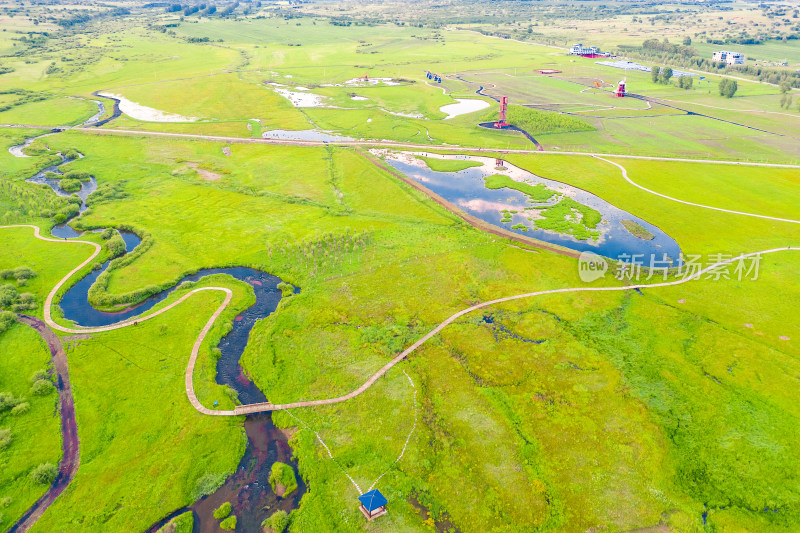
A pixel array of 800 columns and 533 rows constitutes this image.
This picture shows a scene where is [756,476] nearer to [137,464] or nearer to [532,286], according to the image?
[532,286]

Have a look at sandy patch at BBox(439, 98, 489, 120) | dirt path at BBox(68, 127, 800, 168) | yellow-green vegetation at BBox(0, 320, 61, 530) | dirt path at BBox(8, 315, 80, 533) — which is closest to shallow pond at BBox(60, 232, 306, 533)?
dirt path at BBox(8, 315, 80, 533)

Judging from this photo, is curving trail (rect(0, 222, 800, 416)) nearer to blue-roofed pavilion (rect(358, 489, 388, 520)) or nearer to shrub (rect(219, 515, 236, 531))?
shrub (rect(219, 515, 236, 531))

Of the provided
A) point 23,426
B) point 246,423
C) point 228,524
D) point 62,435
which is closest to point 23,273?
point 23,426

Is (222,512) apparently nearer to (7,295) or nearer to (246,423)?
(246,423)

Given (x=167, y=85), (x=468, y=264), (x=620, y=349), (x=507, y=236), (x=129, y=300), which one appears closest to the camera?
(x=620, y=349)

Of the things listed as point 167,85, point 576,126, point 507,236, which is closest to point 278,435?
point 507,236
